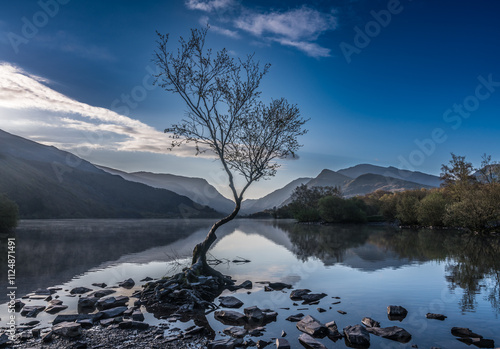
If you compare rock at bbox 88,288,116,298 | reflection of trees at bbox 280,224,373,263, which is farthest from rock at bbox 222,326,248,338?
reflection of trees at bbox 280,224,373,263

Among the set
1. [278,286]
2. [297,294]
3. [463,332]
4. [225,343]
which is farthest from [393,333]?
[278,286]

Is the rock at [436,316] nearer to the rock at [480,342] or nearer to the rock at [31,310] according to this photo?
the rock at [480,342]

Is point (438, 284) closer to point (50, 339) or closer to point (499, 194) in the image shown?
point (50, 339)

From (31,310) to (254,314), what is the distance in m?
8.66

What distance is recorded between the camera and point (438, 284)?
17562 mm

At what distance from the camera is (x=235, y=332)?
10.2m

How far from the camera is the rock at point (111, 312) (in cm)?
1142

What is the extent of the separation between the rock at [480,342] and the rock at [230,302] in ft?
26.7

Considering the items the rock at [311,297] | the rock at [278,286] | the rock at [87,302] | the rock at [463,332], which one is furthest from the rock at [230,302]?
the rock at [463,332]

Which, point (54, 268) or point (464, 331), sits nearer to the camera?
point (464, 331)

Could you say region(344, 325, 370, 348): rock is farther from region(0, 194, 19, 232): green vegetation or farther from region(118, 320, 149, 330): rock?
region(0, 194, 19, 232): green vegetation

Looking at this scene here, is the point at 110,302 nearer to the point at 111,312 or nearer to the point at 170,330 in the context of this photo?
the point at 111,312

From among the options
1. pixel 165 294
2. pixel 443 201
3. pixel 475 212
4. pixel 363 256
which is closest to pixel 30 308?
pixel 165 294

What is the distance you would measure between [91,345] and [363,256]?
25994mm
